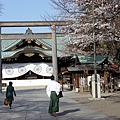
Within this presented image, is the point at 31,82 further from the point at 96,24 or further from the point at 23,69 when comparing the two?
the point at 96,24

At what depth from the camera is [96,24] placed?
1886 cm

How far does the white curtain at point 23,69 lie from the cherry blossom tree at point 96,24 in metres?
17.0

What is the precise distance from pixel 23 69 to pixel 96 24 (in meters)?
22.2

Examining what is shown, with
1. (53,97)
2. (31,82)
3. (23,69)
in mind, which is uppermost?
(23,69)

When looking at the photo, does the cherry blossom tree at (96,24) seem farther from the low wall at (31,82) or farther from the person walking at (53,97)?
the low wall at (31,82)

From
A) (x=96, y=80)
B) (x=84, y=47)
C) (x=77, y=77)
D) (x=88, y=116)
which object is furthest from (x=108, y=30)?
(x=77, y=77)

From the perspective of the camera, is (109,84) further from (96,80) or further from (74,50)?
(96,80)

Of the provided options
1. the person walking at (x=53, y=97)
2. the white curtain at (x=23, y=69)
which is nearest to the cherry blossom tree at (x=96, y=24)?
the person walking at (x=53, y=97)

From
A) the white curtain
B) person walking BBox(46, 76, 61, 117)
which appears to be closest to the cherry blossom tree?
person walking BBox(46, 76, 61, 117)

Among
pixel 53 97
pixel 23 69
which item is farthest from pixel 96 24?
pixel 23 69

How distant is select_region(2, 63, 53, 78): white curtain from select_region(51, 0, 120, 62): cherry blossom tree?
17044 mm

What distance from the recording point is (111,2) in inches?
658

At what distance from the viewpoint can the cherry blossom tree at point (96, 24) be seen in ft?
55.4

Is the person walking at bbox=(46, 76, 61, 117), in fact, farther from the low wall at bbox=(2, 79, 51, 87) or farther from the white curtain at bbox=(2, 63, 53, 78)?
the white curtain at bbox=(2, 63, 53, 78)
